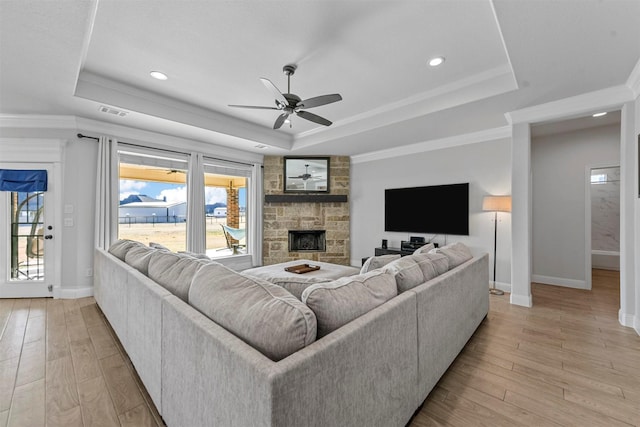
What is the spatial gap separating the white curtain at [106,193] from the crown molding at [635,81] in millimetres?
5995

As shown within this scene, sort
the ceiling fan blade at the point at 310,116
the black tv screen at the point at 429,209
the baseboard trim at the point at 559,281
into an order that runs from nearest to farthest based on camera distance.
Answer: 1. the ceiling fan blade at the point at 310,116
2. the baseboard trim at the point at 559,281
3. the black tv screen at the point at 429,209

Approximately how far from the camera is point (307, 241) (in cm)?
611

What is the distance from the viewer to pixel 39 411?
5.33 ft

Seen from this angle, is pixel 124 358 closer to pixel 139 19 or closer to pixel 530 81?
pixel 139 19

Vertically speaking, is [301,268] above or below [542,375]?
above

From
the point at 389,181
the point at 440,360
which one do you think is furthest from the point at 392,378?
the point at 389,181

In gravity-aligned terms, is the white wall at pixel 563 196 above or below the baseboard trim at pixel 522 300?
above

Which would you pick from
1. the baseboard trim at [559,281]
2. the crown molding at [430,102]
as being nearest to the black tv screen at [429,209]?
the baseboard trim at [559,281]

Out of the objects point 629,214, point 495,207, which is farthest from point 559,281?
point 629,214

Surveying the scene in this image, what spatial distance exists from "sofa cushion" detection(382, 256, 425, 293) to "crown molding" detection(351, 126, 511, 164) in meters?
3.46

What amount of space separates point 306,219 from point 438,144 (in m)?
2.93

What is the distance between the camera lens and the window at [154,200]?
4.45 meters

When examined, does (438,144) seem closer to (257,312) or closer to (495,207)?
(495,207)

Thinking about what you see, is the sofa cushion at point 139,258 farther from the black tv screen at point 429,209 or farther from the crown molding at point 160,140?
the black tv screen at point 429,209
